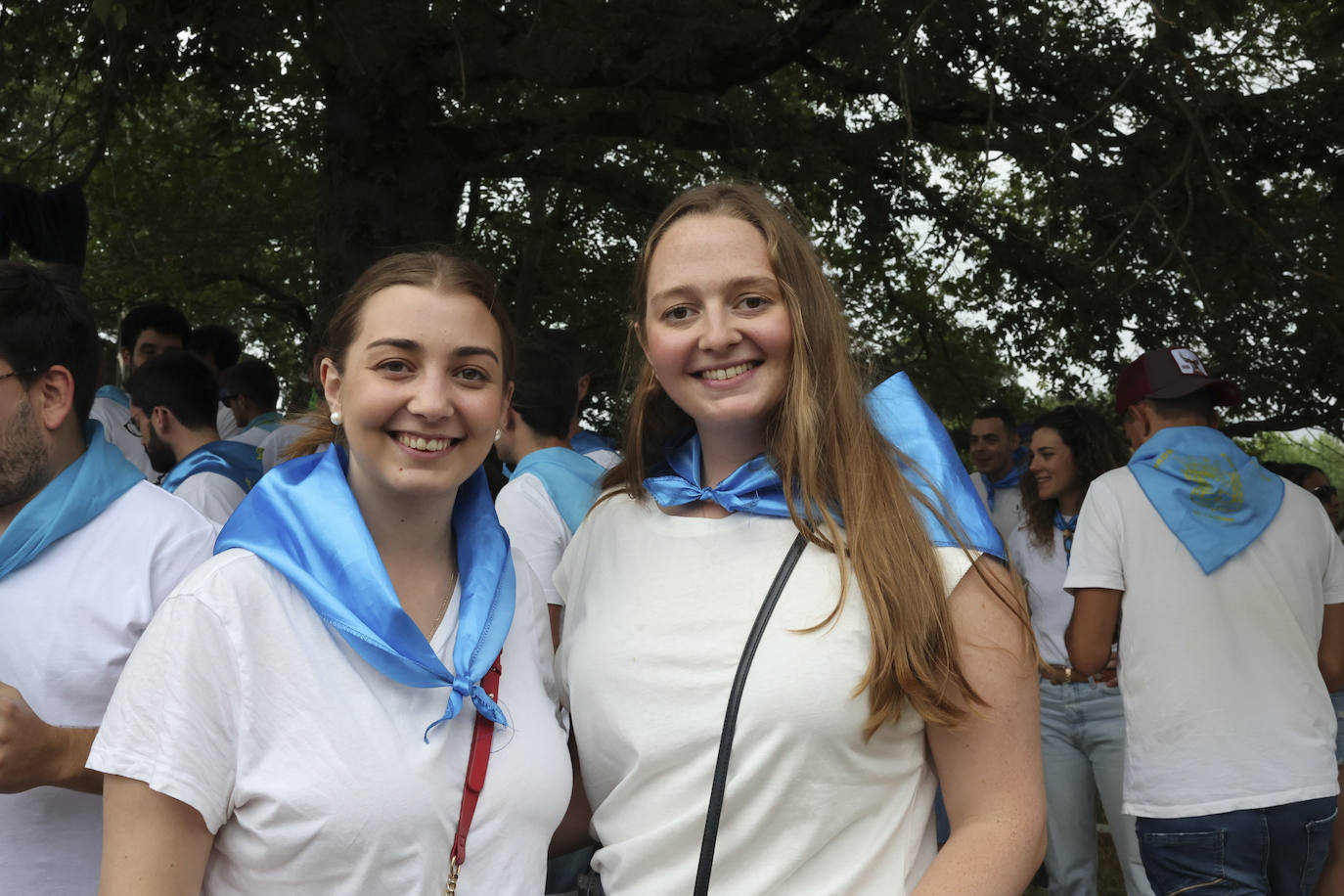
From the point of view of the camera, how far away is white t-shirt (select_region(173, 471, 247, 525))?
413 centimetres

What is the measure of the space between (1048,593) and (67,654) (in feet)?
13.1

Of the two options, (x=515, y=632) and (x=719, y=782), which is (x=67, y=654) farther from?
(x=719, y=782)

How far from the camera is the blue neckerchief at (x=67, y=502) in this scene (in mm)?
2143

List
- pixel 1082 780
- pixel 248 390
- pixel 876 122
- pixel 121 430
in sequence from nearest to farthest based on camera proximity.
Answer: pixel 1082 780 < pixel 121 430 < pixel 248 390 < pixel 876 122

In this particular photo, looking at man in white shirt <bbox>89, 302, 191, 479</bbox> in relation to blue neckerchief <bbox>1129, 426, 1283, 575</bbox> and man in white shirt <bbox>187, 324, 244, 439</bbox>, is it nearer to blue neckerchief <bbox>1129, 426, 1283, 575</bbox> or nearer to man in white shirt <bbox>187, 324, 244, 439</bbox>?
man in white shirt <bbox>187, 324, 244, 439</bbox>

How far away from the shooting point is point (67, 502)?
218cm

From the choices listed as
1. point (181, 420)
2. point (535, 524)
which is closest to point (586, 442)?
point (535, 524)

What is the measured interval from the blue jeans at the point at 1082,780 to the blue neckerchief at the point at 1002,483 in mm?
1845

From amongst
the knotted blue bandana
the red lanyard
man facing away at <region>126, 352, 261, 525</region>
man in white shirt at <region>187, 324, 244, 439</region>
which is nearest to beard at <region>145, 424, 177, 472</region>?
man facing away at <region>126, 352, 261, 525</region>

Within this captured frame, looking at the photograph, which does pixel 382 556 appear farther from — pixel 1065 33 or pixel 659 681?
pixel 1065 33

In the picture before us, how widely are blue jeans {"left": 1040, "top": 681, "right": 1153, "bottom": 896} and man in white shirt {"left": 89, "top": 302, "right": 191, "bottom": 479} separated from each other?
3.92 meters

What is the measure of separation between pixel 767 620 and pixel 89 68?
4.58 metres

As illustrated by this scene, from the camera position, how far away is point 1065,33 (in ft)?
22.5

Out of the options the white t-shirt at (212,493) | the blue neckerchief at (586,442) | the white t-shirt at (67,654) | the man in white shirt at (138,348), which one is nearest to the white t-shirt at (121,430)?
the man in white shirt at (138,348)
